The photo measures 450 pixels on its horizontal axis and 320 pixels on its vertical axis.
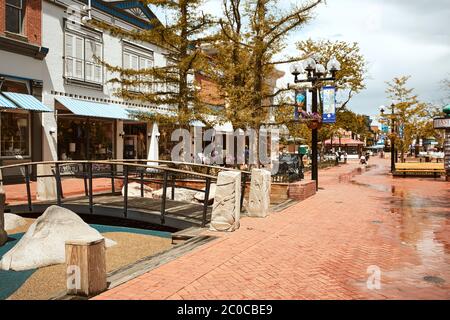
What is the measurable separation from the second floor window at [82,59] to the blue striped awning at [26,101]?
3.06 metres

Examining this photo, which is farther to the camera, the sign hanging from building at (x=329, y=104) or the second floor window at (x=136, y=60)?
the second floor window at (x=136, y=60)

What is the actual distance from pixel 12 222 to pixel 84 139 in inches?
453

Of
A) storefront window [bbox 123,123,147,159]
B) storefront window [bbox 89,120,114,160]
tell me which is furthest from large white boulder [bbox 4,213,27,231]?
storefront window [bbox 123,123,147,159]

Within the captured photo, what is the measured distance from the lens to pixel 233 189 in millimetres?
8625

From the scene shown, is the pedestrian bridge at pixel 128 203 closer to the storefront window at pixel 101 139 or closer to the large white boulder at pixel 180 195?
the large white boulder at pixel 180 195

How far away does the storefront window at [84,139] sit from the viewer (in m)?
21.1

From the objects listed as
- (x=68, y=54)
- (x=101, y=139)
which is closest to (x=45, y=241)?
(x=68, y=54)

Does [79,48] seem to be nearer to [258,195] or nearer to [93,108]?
[93,108]

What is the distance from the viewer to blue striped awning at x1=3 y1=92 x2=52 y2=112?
16.6 meters

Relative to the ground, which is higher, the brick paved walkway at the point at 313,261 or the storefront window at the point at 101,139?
the storefront window at the point at 101,139

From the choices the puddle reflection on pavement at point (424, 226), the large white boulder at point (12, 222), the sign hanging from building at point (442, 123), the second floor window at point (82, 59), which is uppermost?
the second floor window at point (82, 59)

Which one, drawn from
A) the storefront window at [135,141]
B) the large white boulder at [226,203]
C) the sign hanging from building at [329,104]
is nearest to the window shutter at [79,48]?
the storefront window at [135,141]

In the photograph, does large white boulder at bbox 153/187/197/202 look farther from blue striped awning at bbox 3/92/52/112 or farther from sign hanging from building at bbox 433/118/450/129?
sign hanging from building at bbox 433/118/450/129

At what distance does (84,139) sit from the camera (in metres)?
22.5
